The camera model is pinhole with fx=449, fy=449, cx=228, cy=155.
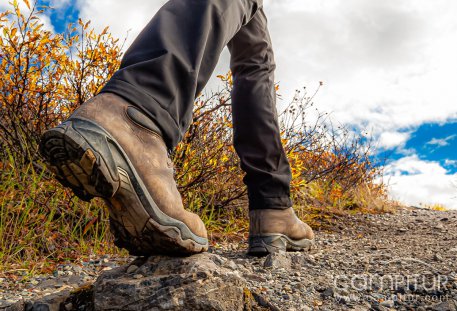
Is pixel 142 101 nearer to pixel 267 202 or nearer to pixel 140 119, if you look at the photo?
pixel 140 119

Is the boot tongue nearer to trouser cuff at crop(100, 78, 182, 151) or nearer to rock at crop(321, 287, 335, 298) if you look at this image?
trouser cuff at crop(100, 78, 182, 151)

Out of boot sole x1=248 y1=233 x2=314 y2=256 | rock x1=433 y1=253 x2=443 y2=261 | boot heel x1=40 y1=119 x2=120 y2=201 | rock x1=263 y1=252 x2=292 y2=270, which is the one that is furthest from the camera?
boot sole x1=248 y1=233 x2=314 y2=256

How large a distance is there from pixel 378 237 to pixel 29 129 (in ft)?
9.82

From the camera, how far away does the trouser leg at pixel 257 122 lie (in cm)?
258

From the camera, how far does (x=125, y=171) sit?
1.37 metres

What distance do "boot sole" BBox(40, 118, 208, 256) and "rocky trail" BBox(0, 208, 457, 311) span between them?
0.30ft

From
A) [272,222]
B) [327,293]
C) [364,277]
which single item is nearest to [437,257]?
[364,277]

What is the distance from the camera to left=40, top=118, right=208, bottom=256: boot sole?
1.27 meters

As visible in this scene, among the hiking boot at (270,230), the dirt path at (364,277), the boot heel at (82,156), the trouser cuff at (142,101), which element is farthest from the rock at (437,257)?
the boot heel at (82,156)

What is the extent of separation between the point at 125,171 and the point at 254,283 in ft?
2.44

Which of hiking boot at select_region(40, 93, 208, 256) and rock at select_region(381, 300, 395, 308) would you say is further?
rock at select_region(381, 300, 395, 308)

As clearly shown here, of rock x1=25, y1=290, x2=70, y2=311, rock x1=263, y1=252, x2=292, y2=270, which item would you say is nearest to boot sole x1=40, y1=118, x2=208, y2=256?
rock x1=25, y1=290, x2=70, y2=311

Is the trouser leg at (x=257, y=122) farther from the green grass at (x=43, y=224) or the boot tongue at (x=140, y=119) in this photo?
the boot tongue at (x=140, y=119)

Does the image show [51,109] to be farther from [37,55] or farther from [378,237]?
[378,237]
